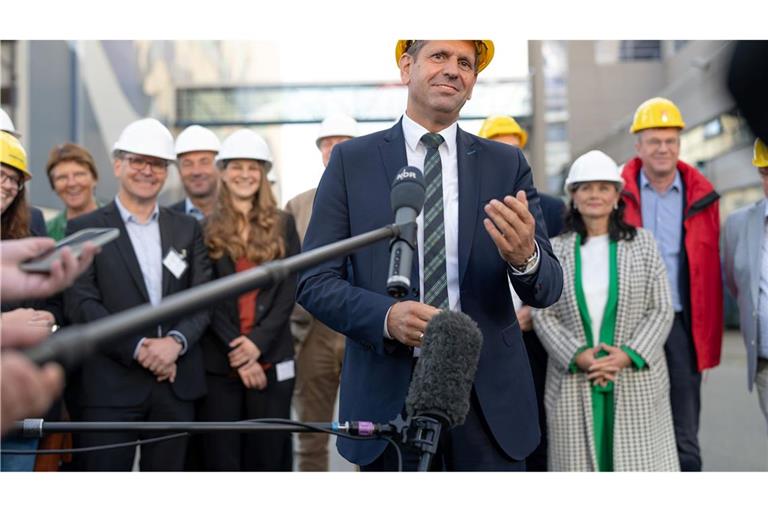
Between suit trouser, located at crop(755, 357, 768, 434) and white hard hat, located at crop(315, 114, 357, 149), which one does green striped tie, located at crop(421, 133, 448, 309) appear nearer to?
suit trouser, located at crop(755, 357, 768, 434)

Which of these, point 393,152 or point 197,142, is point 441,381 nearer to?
point 393,152

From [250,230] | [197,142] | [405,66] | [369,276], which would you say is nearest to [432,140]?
[405,66]

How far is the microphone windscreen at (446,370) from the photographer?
205 cm

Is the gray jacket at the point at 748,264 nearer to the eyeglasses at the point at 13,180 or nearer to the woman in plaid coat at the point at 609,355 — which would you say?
the woman in plaid coat at the point at 609,355

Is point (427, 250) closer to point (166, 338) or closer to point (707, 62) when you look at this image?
point (707, 62)

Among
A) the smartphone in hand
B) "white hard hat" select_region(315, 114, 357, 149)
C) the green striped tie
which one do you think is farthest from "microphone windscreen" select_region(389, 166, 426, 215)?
"white hard hat" select_region(315, 114, 357, 149)

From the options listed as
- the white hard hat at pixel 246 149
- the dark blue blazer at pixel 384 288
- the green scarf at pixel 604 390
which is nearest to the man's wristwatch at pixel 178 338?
the white hard hat at pixel 246 149

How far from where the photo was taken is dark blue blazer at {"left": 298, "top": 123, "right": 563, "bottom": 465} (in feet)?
8.32

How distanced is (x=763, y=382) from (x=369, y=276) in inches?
116

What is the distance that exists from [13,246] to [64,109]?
11788mm

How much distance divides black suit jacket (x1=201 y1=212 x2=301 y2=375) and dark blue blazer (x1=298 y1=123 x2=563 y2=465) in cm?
210

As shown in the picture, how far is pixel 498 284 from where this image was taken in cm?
264
